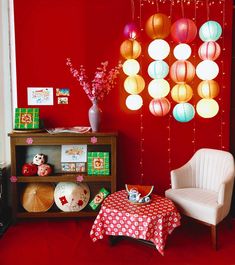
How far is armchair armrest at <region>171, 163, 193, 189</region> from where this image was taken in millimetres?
3631

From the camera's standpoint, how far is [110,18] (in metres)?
3.89

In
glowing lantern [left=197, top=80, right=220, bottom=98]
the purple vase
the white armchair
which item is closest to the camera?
the white armchair

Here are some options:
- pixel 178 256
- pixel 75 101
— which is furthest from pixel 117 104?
pixel 178 256

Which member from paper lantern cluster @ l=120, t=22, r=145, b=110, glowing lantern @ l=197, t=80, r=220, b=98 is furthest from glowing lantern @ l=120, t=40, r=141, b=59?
glowing lantern @ l=197, t=80, r=220, b=98

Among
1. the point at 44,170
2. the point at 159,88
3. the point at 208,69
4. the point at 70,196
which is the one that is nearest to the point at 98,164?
the point at 70,196

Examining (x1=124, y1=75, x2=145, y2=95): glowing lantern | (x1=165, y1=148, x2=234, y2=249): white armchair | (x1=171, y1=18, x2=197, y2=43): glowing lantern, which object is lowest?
(x1=165, y1=148, x2=234, y2=249): white armchair

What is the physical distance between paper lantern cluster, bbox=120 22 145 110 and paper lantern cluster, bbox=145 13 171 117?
0.50 feet

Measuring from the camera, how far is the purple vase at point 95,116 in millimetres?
3695

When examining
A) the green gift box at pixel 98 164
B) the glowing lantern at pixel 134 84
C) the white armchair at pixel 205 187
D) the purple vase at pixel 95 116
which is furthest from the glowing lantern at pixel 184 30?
the green gift box at pixel 98 164

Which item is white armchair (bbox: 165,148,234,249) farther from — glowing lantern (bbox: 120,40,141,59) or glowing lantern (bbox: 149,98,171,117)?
glowing lantern (bbox: 120,40,141,59)

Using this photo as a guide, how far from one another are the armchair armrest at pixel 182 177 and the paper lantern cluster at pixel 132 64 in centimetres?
84

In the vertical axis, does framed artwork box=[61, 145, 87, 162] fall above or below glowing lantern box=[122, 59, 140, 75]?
below

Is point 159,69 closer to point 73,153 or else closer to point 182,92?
point 182,92

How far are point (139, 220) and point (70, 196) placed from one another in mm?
1069
